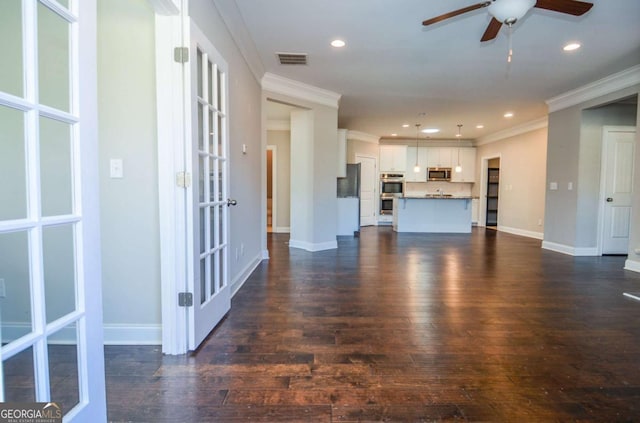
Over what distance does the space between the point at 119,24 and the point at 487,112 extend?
6.66 m

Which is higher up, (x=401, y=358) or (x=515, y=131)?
(x=515, y=131)

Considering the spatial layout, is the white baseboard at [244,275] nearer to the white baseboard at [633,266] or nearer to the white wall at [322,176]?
the white wall at [322,176]

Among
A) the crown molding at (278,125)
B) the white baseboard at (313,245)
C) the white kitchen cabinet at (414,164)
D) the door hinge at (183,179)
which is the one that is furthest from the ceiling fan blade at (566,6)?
the white kitchen cabinet at (414,164)

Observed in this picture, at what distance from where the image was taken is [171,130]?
6.39 ft

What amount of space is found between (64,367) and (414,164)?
989cm

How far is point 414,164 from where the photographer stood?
32.9 ft

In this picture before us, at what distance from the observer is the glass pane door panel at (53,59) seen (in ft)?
3.32

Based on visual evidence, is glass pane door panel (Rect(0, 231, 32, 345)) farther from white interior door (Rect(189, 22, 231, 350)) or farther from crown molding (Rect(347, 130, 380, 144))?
crown molding (Rect(347, 130, 380, 144))

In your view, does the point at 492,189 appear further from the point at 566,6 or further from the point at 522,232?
the point at 566,6

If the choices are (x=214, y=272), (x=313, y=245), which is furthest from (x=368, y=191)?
(x=214, y=272)

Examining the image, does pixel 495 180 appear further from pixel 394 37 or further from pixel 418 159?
pixel 394 37

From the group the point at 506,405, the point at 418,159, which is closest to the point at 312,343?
the point at 506,405

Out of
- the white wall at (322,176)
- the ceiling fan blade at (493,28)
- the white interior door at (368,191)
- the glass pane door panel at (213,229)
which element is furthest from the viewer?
the white interior door at (368,191)

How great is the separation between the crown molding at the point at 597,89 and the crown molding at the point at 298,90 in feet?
12.6
